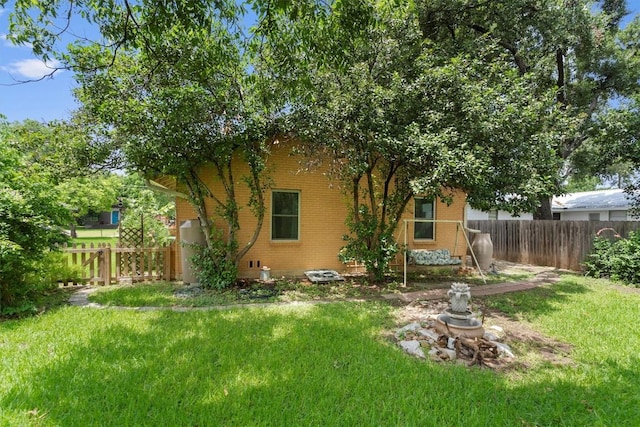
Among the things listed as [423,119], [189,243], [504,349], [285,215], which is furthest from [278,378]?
[285,215]

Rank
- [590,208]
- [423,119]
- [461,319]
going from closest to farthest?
[461,319]
[423,119]
[590,208]

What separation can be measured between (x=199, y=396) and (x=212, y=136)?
516 centimetres

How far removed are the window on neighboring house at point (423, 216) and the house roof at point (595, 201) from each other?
1010cm

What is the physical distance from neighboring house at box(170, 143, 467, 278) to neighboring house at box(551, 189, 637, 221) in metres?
13.0

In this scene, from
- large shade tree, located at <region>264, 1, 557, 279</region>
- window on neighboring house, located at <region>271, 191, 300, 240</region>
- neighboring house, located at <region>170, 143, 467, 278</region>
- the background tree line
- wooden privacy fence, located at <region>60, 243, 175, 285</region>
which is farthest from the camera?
window on neighboring house, located at <region>271, 191, 300, 240</region>

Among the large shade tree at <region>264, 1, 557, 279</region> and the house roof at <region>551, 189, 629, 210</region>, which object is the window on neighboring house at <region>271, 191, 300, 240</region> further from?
the house roof at <region>551, 189, 629, 210</region>

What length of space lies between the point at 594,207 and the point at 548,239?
8.41 metres

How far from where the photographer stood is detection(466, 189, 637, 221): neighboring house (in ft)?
52.9

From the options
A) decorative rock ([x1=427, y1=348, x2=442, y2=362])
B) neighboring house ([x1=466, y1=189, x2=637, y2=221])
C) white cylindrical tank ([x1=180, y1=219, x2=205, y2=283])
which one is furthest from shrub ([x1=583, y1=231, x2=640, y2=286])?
white cylindrical tank ([x1=180, y1=219, x2=205, y2=283])

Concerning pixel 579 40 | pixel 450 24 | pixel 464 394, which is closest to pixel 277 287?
pixel 464 394

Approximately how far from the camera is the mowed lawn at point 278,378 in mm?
2715

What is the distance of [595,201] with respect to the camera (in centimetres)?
1770

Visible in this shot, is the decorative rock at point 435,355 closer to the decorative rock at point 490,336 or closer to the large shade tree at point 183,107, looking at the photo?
the decorative rock at point 490,336

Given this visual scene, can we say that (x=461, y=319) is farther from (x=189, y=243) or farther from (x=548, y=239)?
(x=548, y=239)
